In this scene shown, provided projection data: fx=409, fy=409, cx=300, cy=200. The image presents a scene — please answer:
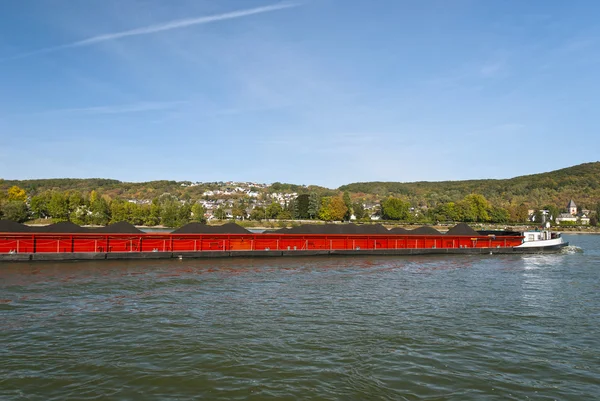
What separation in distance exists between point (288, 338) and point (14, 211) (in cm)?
9928

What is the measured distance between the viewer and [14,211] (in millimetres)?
89688

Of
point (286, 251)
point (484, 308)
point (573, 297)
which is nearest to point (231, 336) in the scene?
point (484, 308)

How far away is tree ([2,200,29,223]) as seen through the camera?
88625 millimetres

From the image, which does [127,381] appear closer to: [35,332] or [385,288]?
[35,332]

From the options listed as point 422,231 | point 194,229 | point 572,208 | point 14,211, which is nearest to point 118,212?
point 14,211

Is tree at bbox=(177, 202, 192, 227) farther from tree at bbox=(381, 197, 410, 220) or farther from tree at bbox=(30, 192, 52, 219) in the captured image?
tree at bbox=(381, 197, 410, 220)

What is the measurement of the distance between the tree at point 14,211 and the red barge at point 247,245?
73.9 metres

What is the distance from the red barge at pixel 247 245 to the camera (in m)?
27.8

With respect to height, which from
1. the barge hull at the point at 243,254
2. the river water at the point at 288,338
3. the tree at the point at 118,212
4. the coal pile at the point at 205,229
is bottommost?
the river water at the point at 288,338

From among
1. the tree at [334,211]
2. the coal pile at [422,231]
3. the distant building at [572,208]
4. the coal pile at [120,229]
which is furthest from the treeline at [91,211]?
the distant building at [572,208]

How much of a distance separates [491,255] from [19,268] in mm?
40512

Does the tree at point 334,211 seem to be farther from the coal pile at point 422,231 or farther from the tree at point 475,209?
the coal pile at point 422,231

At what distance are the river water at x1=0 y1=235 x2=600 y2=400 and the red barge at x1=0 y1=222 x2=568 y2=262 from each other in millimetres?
4170

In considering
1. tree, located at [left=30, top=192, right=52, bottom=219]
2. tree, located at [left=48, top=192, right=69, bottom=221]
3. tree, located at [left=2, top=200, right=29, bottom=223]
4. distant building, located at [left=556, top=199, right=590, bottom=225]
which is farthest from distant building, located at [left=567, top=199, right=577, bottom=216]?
tree, located at [left=2, top=200, right=29, bottom=223]
